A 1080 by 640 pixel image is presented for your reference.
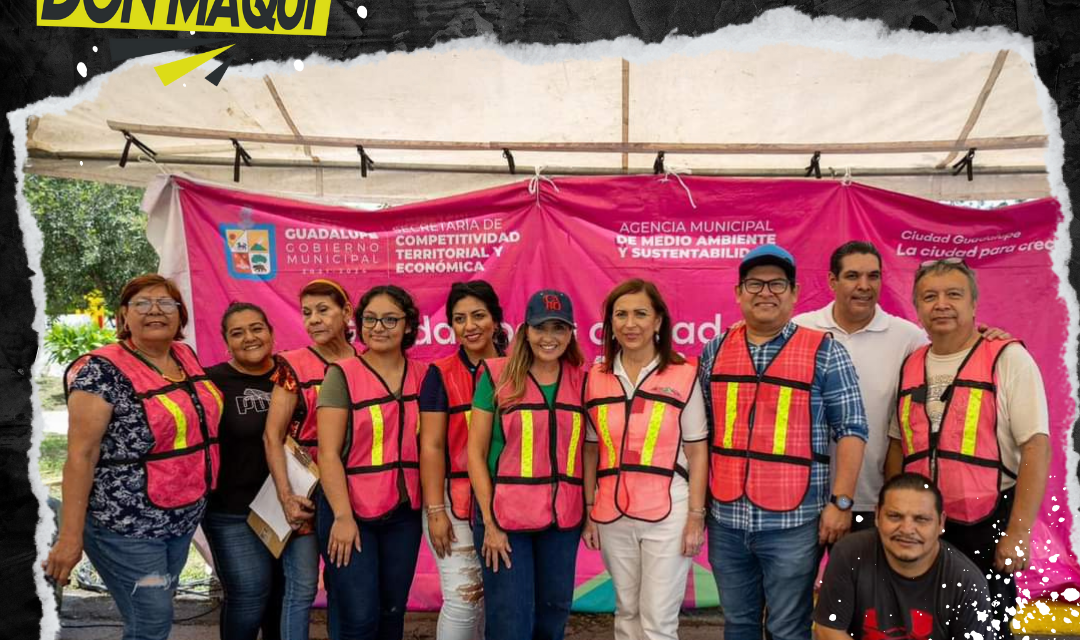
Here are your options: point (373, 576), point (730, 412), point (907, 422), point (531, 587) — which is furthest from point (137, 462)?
point (907, 422)

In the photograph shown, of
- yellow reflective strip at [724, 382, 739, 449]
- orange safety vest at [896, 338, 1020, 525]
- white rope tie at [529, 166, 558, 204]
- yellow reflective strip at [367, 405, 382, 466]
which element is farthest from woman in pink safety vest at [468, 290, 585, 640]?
white rope tie at [529, 166, 558, 204]

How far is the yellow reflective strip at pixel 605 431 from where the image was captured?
2650mm

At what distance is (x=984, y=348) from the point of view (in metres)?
2.48

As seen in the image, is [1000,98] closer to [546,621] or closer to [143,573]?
[546,621]

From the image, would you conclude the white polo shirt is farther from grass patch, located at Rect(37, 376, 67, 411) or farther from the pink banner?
grass patch, located at Rect(37, 376, 67, 411)

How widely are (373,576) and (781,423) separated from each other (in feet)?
5.44

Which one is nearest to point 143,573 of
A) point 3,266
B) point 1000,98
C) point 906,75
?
point 3,266

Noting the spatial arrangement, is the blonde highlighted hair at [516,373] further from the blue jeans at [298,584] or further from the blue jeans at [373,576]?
the blue jeans at [298,584]

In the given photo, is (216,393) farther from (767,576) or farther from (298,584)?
(767,576)

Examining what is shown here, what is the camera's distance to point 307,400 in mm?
2875

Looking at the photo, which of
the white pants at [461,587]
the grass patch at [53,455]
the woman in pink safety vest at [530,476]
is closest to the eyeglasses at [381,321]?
the woman in pink safety vest at [530,476]

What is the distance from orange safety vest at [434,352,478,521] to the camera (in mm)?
2807

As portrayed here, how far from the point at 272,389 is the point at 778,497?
6.69ft

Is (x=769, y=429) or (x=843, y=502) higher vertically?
(x=769, y=429)
